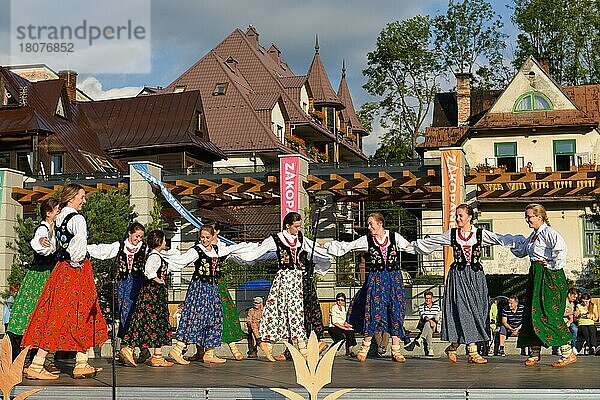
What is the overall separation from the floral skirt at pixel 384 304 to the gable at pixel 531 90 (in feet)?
83.3

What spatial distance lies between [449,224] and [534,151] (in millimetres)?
13589

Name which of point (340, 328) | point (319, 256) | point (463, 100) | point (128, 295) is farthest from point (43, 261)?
point (463, 100)

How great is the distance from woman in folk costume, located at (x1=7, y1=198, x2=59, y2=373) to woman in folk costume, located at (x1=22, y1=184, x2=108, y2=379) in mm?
168

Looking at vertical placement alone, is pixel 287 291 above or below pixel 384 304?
above

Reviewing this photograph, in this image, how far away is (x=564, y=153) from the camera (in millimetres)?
33031

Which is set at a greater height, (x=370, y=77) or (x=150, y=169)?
(x=370, y=77)

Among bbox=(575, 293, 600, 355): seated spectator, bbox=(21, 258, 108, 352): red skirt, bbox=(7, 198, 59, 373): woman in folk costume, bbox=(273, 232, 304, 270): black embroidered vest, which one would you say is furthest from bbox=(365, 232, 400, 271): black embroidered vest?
bbox=(575, 293, 600, 355): seated spectator

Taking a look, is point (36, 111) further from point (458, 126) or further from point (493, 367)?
point (493, 367)

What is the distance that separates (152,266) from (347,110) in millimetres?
47869

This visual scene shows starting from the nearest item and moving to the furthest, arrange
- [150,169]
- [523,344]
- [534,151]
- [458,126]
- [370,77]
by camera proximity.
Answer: [523,344] < [150,169] < [534,151] < [458,126] < [370,77]

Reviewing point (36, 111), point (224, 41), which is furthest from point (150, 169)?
point (224, 41)

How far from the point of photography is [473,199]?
2367 centimetres

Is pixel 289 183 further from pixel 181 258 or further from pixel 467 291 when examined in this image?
pixel 467 291

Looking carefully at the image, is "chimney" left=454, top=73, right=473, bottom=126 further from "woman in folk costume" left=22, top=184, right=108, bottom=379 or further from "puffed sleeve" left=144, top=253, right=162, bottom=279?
"woman in folk costume" left=22, top=184, right=108, bottom=379
